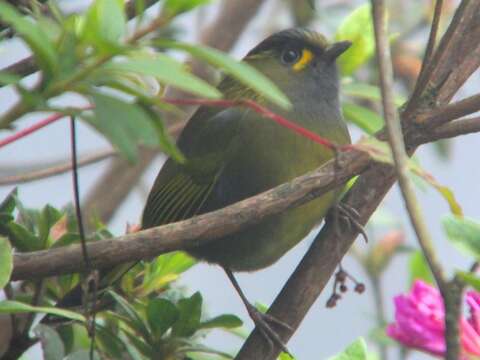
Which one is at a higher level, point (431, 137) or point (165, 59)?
point (165, 59)

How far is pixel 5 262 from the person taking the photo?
1.35 m

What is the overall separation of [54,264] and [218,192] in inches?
37.0

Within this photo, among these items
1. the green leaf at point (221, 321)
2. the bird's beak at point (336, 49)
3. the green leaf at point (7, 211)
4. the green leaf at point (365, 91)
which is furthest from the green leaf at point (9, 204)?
the bird's beak at point (336, 49)

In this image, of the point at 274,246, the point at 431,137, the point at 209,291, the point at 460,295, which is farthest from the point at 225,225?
the point at 209,291

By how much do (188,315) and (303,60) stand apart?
100cm

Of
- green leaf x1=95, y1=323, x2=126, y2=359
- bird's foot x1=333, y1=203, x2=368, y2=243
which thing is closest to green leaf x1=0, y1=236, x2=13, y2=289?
green leaf x1=95, y1=323, x2=126, y2=359

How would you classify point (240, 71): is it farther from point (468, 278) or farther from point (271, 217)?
point (271, 217)

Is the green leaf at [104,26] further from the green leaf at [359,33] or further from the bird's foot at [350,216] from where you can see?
the green leaf at [359,33]

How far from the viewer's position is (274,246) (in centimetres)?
229

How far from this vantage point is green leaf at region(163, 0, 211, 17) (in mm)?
1051

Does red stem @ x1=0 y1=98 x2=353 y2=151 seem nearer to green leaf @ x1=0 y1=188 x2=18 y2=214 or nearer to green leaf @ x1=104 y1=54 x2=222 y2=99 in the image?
green leaf @ x1=104 y1=54 x2=222 y2=99

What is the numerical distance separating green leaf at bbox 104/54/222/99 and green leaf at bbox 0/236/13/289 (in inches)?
16.8

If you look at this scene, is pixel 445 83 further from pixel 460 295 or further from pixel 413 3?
pixel 413 3

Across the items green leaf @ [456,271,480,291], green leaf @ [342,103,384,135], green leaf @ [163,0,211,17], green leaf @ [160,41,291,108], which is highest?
green leaf @ [163,0,211,17]
